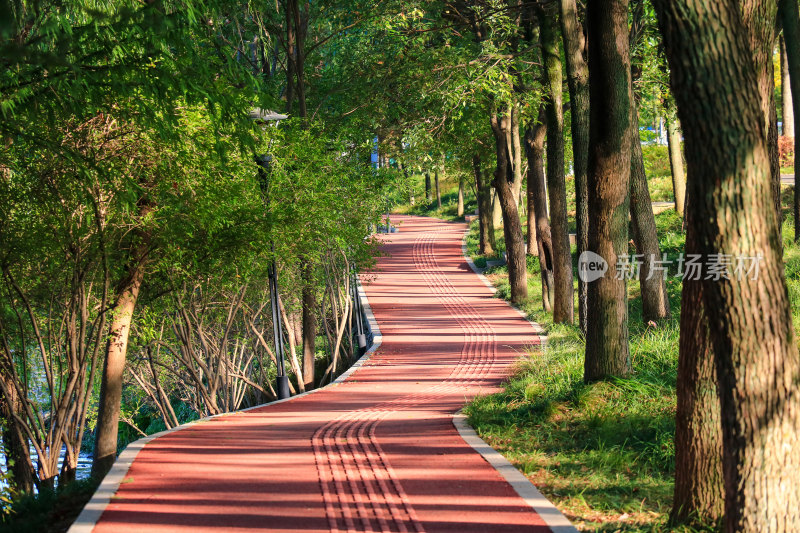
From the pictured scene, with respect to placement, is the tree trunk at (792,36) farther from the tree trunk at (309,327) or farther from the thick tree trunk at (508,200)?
the tree trunk at (309,327)

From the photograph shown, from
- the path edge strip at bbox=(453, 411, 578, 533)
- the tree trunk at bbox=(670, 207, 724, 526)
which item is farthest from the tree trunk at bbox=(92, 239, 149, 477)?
the tree trunk at bbox=(670, 207, 724, 526)

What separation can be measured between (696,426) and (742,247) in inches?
66.6

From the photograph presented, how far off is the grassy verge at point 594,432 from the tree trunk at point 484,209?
2123cm

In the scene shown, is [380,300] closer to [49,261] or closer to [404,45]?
[404,45]

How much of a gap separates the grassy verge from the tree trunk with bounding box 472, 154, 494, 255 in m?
21.2

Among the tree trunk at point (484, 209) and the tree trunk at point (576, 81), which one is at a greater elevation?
the tree trunk at point (576, 81)

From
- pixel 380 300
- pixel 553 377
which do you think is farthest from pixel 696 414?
pixel 380 300

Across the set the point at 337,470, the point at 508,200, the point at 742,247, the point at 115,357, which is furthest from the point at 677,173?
the point at 742,247

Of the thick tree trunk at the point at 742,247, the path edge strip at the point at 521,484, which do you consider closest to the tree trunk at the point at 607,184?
the path edge strip at the point at 521,484

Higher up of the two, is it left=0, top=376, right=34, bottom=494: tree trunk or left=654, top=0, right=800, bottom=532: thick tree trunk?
left=654, top=0, right=800, bottom=532: thick tree trunk

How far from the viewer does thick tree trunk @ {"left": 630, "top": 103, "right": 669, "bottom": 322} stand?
1519cm

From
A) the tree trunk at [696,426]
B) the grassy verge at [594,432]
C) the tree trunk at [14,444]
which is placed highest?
the tree trunk at [696,426]

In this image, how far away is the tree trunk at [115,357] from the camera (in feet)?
46.2

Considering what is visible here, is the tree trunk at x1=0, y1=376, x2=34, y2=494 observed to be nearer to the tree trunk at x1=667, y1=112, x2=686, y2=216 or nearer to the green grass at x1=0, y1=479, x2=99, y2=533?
the green grass at x1=0, y1=479, x2=99, y2=533
